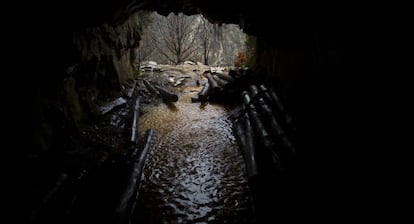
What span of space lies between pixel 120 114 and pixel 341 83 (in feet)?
21.2

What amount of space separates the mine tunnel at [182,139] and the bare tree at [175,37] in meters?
17.0

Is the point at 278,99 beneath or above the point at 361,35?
beneath

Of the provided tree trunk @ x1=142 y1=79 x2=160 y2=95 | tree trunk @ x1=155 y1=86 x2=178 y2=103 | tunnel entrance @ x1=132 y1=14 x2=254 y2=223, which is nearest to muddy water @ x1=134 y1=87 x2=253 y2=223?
tunnel entrance @ x1=132 y1=14 x2=254 y2=223

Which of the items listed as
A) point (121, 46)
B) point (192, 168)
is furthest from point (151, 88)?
point (192, 168)

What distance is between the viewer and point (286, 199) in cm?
412

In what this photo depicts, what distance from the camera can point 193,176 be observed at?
5.29 metres

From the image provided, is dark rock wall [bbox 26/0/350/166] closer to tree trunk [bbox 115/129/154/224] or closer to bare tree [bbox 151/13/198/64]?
tree trunk [bbox 115/129/154/224]

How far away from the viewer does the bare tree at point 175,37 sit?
2438 centimetres

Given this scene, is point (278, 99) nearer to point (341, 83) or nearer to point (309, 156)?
point (309, 156)

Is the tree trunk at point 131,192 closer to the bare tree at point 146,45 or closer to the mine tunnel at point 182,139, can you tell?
Result: the mine tunnel at point 182,139

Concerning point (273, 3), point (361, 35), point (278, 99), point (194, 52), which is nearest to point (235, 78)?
point (278, 99)

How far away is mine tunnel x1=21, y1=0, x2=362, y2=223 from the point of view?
3.77 metres

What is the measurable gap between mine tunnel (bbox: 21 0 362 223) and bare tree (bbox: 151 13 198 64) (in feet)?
55.7

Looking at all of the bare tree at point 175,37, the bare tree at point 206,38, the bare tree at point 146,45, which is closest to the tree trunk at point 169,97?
the bare tree at point 146,45
